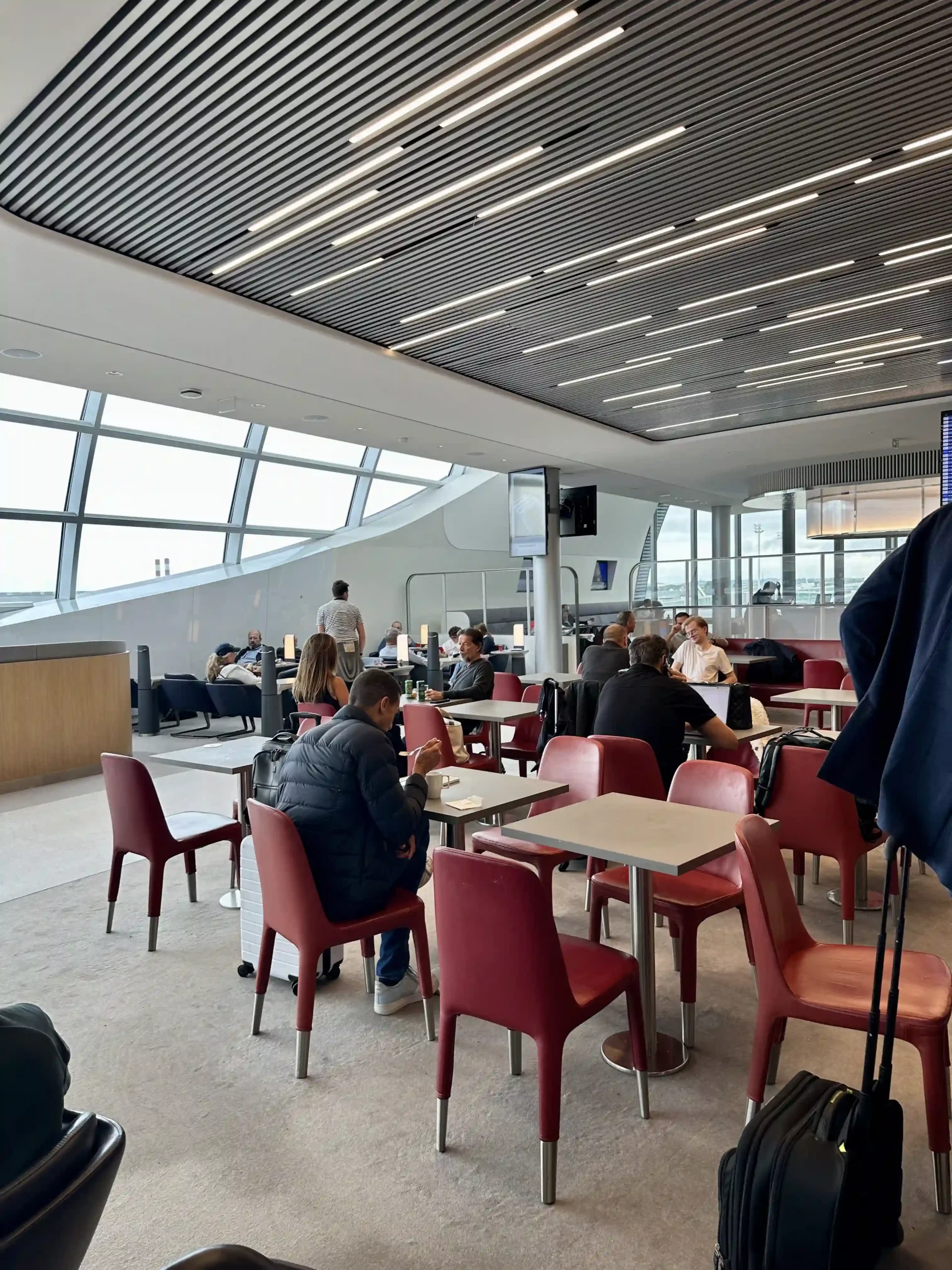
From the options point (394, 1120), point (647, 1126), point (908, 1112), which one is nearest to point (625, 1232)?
point (647, 1126)

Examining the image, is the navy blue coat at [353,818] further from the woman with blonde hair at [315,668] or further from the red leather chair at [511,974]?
the woman with blonde hair at [315,668]

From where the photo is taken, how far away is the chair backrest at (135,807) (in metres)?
3.95

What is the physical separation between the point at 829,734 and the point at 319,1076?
2.96 metres

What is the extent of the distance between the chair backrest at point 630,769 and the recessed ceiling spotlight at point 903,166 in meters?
3.11

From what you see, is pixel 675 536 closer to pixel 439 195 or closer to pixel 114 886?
pixel 439 195

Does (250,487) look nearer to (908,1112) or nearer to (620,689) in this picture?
(620,689)

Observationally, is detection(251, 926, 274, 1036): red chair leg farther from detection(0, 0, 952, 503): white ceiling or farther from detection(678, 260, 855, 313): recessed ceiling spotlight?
detection(678, 260, 855, 313): recessed ceiling spotlight

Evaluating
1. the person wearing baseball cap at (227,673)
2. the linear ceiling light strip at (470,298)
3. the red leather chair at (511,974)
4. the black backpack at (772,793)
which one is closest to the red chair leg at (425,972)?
the red leather chair at (511,974)

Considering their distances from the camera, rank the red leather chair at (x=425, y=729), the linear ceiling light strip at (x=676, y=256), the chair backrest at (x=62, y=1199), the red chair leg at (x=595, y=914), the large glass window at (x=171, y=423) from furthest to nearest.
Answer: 1. the large glass window at (x=171, y=423)
2. the red leather chair at (x=425, y=729)
3. the linear ceiling light strip at (x=676, y=256)
4. the red chair leg at (x=595, y=914)
5. the chair backrest at (x=62, y=1199)

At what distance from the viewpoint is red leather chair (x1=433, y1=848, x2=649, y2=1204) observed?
230 cm

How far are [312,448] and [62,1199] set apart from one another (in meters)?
12.9

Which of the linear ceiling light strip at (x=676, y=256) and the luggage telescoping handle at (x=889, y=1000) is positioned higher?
the linear ceiling light strip at (x=676, y=256)

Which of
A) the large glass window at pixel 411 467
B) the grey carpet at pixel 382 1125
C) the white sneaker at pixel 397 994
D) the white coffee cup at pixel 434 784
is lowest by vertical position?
the grey carpet at pixel 382 1125

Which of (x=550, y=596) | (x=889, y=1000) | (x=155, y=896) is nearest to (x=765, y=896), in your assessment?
(x=889, y=1000)
